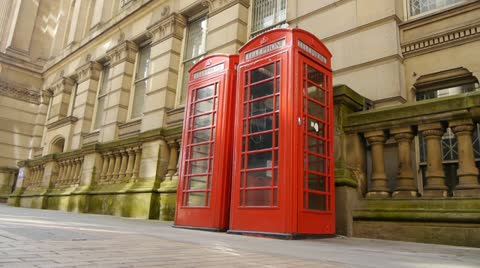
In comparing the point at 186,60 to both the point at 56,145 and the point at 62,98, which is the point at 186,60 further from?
the point at 56,145

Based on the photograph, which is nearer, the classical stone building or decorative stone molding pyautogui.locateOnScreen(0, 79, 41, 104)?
the classical stone building

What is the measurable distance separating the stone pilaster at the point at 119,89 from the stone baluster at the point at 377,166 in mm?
8237

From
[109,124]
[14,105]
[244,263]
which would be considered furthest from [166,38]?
[14,105]

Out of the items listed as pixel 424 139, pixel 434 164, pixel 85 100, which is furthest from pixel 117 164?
pixel 434 164

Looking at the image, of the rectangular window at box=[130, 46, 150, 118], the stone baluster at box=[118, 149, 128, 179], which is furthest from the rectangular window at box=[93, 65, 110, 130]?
the stone baluster at box=[118, 149, 128, 179]

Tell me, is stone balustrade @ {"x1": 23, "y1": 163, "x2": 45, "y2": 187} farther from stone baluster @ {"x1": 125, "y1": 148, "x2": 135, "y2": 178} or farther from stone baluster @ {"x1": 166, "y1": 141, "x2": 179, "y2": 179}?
stone baluster @ {"x1": 166, "y1": 141, "x2": 179, "y2": 179}

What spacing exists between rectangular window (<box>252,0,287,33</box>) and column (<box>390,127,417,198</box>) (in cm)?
411

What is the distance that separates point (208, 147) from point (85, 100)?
9074 millimetres

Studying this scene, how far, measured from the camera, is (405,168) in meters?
4.37

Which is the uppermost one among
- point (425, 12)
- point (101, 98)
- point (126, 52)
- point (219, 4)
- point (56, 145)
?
point (219, 4)

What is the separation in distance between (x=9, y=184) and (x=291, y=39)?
1639 cm

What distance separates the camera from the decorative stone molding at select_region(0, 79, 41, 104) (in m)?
17.0

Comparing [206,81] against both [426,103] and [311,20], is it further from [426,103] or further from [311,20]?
[426,103]

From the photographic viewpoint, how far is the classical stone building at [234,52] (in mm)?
4168
